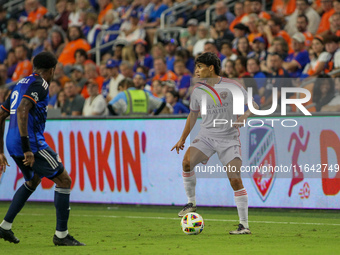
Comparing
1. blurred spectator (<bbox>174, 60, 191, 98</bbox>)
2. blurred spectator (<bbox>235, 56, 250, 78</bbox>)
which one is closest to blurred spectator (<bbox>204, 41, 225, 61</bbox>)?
blurred spectator (<bbox>174, 60, 191, 98</bbox>)

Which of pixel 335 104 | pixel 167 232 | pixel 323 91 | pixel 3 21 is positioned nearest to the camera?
pixel 167 232

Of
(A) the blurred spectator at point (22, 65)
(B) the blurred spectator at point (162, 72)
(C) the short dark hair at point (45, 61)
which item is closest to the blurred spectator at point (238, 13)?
(B) the blurred spectator at point (162, 72)

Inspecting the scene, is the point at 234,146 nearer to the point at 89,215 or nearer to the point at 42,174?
the point at 42,174

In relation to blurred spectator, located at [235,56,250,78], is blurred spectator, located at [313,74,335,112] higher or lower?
lower

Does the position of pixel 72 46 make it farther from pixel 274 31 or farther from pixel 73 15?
pixel 274 31

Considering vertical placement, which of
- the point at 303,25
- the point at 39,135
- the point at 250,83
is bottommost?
the point at 39,135

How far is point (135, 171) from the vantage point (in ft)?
42.4

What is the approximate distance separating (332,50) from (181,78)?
3578 mm

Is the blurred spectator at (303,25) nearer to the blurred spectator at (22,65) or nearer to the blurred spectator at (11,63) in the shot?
the blurred spectator at (22,65)

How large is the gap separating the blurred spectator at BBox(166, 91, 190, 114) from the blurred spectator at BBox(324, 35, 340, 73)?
3.02 m

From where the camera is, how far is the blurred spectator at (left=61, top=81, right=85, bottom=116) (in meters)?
15.4

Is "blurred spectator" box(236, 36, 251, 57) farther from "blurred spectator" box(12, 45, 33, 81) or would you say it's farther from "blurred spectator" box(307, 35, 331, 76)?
"blurred spectator" box(12, 45, 33, 81)

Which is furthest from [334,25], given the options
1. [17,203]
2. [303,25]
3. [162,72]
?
[17,203]

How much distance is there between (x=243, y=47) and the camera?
603 inches
